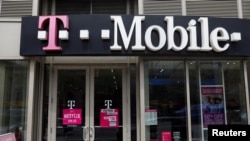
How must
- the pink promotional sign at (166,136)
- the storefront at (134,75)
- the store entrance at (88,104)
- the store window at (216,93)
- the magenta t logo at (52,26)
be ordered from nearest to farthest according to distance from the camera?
the magenta t logo at (52,26)
the storefront at (134,75)
the pink promotional sign at (166,136)
the store window at (216,93)
the store entrance at (88,104)

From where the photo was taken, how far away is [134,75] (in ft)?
28.7

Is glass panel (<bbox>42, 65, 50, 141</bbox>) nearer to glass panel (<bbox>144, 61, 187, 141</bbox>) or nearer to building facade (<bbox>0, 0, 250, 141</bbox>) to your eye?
building facade (<bbox>0, 0, 250, 141</bbox>)

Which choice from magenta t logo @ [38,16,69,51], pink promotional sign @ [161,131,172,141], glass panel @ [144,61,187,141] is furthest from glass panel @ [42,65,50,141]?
pink promotional sign @ [161,131,172,141]

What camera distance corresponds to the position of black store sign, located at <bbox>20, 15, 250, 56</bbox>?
7.98m

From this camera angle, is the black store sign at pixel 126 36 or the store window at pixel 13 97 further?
the store window at pixel 13 97

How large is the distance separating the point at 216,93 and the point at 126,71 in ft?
7.42

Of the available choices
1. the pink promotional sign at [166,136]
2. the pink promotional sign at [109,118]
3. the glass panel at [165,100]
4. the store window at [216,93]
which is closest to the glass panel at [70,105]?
the pink promotional sign at [109,118]

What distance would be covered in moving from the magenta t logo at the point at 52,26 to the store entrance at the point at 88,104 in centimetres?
106

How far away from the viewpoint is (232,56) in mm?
8281

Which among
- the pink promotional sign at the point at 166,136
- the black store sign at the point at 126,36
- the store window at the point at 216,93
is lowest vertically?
the pink promotional sign at the point at 166,136

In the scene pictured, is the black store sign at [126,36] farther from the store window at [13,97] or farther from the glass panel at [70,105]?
the glass panel at [70,105]

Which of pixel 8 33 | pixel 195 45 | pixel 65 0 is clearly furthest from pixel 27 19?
pixel 195 45

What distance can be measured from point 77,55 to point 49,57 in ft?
3.52

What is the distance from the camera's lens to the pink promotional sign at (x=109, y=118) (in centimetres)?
858
